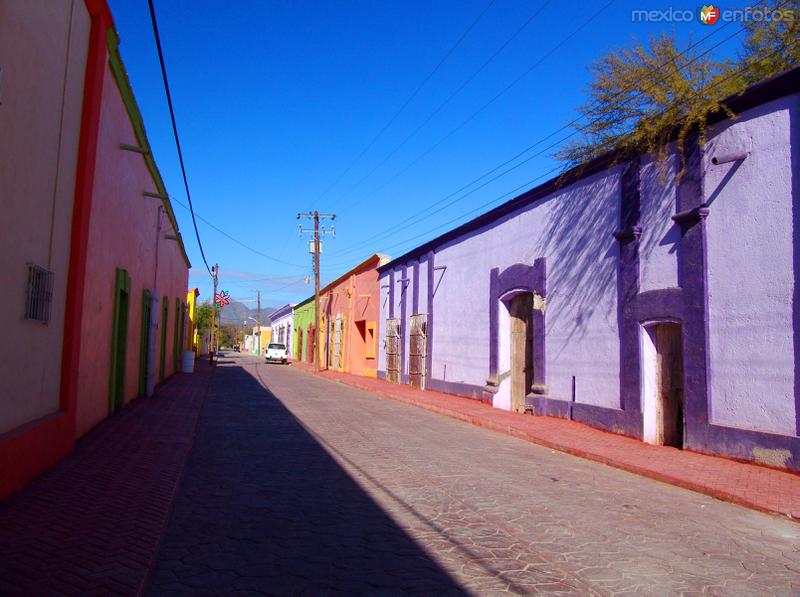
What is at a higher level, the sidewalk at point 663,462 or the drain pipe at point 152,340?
the drain pipe at point 152,340

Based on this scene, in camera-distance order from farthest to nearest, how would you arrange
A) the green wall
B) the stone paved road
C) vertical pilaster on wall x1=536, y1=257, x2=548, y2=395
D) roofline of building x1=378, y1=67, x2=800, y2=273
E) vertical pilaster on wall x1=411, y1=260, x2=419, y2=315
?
the green wall, vertical pilaster on wall x1=411, y1=260, x2=419, y2=315, vertical pilaster on wall x1=536, y1=257, x2=548, y2=395, roofline of building x1=378, y1=67, x2=800, y2=273, the stone paved road

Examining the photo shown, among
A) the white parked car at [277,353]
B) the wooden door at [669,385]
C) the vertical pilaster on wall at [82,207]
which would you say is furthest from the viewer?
the white parked car at [277,353]

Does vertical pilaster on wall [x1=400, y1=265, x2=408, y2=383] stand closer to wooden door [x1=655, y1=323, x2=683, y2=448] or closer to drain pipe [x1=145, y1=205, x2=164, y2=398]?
drain pipe [x1=145, y1=205, x2=164, y2=398]

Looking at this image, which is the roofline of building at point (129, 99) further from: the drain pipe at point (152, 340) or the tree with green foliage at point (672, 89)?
the tree with green foliage at point (672, 89)

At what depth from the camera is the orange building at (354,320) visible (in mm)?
29969

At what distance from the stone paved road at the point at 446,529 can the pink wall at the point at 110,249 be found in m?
2.11

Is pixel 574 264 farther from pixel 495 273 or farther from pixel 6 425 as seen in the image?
pixel 6 425

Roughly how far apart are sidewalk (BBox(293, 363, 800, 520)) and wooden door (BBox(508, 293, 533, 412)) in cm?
101

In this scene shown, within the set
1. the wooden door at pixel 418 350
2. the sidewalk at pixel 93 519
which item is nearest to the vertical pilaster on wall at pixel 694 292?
the sidewalk at pixel 93 519

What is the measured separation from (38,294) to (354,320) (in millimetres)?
27224

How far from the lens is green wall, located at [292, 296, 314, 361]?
49.6 m

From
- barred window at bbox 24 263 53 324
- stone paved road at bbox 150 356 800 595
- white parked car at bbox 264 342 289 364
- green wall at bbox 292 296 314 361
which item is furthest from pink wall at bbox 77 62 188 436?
green wall at bbox 292 296 314 361

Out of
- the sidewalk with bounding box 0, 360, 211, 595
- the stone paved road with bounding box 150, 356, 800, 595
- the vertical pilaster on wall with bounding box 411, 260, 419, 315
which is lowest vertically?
the stone paved road with bounding box 150, 356, 800, 595

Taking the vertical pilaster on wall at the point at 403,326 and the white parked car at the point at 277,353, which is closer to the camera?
the vertical pilaster on wall at the point at 403,326
